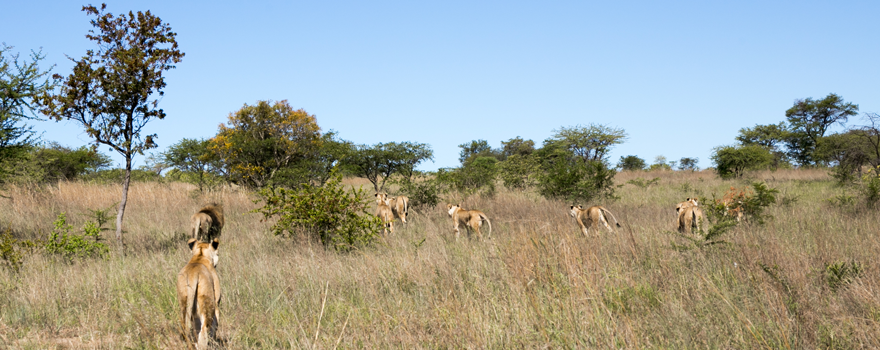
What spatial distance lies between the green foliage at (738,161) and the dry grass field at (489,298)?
2582 cm

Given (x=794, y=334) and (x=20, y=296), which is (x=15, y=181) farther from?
(x=794, y=334)

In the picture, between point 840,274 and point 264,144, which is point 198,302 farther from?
point 264,144

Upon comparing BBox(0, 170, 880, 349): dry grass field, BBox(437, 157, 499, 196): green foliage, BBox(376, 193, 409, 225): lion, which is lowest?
BBox(0, 170, 880, 349): dry grass field

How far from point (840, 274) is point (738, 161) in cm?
3095

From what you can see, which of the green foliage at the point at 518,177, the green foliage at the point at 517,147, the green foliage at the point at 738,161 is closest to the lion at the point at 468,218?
the green foliage at the point at 518,177

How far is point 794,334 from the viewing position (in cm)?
361

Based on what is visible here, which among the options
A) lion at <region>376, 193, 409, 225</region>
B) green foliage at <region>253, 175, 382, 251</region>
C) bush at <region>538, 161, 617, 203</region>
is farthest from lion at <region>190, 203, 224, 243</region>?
bush at <region>538, 161, 617, 203</region>

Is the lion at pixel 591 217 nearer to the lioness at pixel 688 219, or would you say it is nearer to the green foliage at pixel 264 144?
the lioness at pixel 688 219

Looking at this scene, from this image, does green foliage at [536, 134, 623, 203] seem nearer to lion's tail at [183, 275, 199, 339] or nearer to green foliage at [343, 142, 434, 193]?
green foliage at [343, 142, 434, 193]

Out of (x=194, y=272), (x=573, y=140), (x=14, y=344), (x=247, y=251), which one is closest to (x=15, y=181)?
(x=247, y=251)

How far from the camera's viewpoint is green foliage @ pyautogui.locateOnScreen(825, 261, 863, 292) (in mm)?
4570

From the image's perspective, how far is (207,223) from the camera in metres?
9.88

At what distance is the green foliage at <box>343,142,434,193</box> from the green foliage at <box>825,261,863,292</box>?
18.1m

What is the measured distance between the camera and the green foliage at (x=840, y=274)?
180 inches
